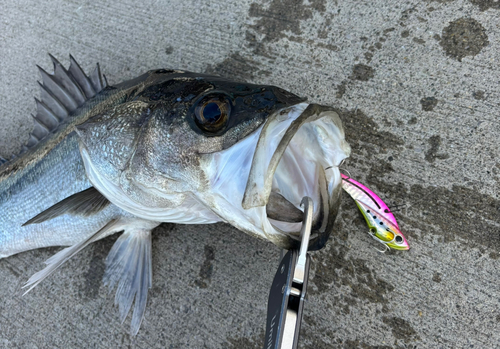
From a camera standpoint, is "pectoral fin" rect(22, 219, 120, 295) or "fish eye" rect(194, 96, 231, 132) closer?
"fish eye" rect(194, 96, 231, 132)

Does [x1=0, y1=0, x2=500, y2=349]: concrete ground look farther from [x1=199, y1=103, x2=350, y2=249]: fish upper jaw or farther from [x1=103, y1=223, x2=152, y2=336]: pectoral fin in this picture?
[x1=199, y1=103, x2=350, y2=249]: fish upper jaw

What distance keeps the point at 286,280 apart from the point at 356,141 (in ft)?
Answer: 3.46

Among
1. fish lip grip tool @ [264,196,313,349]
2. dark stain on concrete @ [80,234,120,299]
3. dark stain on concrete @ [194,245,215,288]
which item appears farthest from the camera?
dark stain on concrete @ [80,234,120,299]

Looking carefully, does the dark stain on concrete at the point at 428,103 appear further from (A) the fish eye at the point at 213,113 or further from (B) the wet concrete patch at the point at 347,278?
(A) the fish eye at the point at 213,113

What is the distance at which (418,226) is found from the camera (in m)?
1.51

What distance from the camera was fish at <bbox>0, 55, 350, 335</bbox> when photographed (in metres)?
0.95

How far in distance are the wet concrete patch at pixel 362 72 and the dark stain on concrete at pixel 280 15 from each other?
0.44m

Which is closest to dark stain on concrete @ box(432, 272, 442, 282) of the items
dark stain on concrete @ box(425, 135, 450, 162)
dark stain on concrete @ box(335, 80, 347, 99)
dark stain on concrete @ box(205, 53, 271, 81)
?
dark stain on concrete @ box(425, 135, 450, 162)

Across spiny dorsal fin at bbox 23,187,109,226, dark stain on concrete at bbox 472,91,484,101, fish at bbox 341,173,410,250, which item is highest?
dark stain on concrete at bbox 472,91,484,101

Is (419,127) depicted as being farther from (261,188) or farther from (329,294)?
(261,188)

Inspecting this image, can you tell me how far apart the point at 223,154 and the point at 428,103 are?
1278 millimetres

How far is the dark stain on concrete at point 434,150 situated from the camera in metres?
1.55

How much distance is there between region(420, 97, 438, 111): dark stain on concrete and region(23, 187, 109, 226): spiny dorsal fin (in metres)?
1.79

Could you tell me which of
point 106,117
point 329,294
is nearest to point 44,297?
point 106,117
